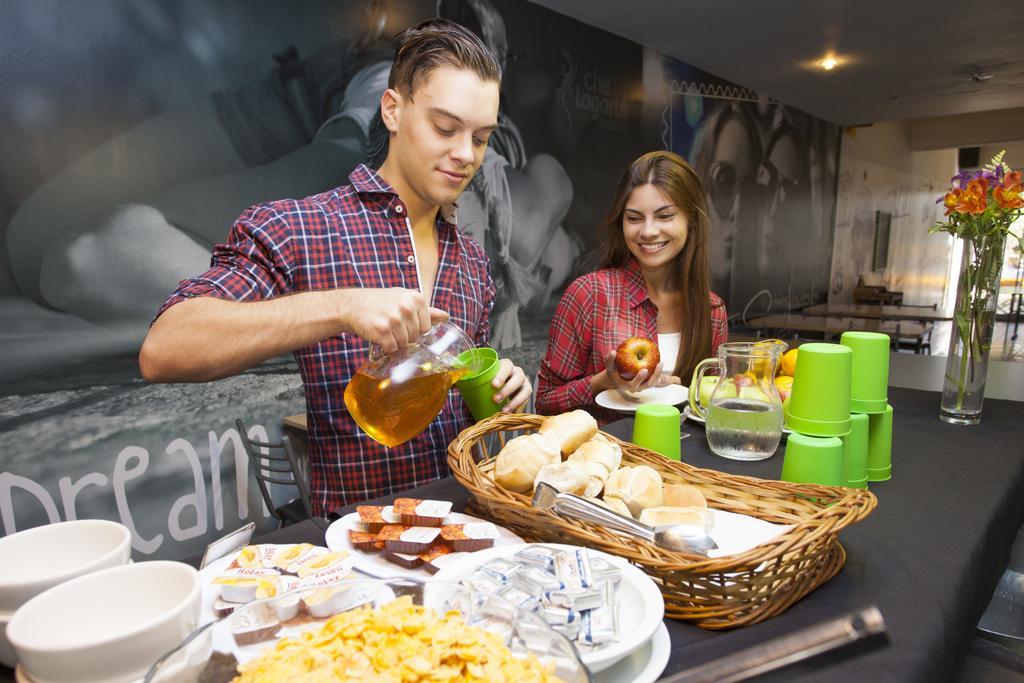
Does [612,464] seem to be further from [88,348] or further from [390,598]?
[88,348]

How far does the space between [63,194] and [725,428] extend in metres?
2.26

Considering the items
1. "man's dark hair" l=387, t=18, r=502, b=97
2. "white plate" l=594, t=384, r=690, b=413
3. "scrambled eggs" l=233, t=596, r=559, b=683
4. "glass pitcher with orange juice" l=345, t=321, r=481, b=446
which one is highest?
"man's dark hair" l=387, t=18, r=502, b=97

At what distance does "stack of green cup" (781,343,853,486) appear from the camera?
1072 mm

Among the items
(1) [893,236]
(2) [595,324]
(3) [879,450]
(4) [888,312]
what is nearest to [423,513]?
(3) [879,450]

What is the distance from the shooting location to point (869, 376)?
4.32ft

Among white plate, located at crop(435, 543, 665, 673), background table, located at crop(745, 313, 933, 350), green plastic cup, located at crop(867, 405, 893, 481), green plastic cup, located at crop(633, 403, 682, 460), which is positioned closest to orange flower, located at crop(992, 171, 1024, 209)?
green plastic cup, located at crop(867, 405, 893, 481)

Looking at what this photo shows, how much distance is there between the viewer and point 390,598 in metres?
0.62

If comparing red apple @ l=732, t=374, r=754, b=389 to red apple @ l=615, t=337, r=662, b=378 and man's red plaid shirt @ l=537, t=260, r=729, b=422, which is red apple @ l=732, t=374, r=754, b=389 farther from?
man's red plaid shirt @ l=537, t=260, r=729, b=422

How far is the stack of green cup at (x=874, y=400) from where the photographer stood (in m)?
1.28

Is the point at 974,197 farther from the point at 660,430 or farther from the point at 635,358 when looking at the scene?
the point at 660,430

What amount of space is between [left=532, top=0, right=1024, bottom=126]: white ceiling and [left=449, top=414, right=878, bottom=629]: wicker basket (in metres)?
3.74

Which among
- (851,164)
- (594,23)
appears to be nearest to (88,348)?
(594,23)

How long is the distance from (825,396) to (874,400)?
0.74 ft

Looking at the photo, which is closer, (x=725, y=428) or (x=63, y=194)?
(x=725, y=428)
